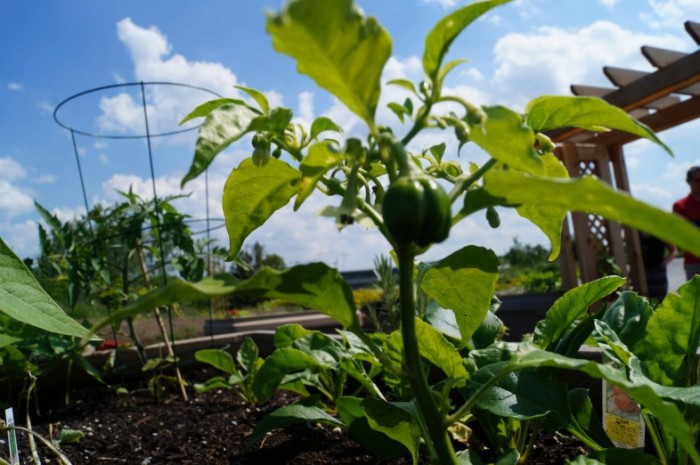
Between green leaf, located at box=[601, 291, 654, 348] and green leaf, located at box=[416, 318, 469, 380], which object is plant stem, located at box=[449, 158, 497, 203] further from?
green leaf, located at box=[601, 291, 654, 348]

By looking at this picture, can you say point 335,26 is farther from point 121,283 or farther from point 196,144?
point 121,283

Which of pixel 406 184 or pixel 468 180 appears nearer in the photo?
pixel 406 184

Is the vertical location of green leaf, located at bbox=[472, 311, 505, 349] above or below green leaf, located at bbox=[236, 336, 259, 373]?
above

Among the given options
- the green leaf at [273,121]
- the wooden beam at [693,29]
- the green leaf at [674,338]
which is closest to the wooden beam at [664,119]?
the wooden beam at [693,29]

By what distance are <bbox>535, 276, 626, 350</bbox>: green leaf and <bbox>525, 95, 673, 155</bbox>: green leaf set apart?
0.42 metres

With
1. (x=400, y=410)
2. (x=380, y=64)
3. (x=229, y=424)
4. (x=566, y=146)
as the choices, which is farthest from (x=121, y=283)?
(x=566, y=146)

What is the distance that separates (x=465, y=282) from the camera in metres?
0.92

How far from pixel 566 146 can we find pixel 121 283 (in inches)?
211

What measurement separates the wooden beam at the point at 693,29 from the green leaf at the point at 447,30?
4539 mm

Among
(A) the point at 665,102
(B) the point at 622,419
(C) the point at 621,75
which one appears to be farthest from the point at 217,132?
(A) the point at 665,102

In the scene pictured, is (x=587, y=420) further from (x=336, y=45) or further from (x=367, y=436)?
(x=336, y=45)

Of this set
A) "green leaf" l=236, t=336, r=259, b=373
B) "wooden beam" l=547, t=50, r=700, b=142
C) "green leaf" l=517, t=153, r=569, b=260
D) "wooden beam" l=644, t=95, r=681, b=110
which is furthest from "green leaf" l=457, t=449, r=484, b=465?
"wooden beam" l=644, t=95, r=681, b=110

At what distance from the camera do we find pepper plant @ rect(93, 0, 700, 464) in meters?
0.55

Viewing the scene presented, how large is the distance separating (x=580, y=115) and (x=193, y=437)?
5.03ft
